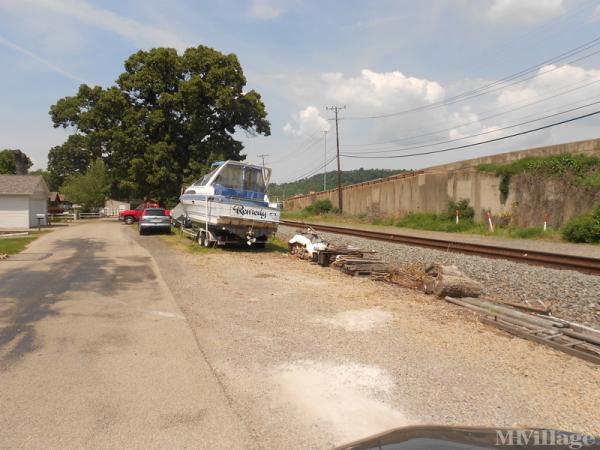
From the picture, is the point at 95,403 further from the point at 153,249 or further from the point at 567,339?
the point at 153,249

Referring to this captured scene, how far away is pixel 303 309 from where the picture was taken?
796 cm

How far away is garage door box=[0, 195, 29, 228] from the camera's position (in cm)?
3247

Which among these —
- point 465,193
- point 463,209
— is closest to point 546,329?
point 463,209

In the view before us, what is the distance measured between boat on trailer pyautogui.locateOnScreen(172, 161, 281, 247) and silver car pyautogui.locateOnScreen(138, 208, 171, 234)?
7.11 meters

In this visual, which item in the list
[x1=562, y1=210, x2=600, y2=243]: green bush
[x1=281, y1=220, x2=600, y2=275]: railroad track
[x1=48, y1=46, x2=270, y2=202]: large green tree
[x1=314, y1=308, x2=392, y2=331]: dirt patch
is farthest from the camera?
[x1=48, y1=46, x2=270, y2=202]: large green tree

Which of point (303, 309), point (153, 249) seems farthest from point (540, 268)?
point (153, 249)

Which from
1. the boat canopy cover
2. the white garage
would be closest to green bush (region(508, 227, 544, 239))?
the boat canopy cover

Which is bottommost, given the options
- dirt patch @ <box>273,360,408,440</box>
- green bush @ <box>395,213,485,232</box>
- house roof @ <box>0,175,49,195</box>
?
dirt patch @ <box>273,360,408,440</box>

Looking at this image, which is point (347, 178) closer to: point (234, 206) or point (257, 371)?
point (234, 206)

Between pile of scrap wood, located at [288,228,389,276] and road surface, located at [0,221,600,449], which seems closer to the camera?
road surface, located at [0,221,600,449]

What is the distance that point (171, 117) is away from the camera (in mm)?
33094

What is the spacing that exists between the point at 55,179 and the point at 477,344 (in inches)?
3462

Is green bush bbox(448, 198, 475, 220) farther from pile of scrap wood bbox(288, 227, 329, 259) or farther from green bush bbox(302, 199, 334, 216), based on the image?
green bush bbox(302, 199, 334, 216)

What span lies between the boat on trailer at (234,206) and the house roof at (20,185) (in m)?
20.8
